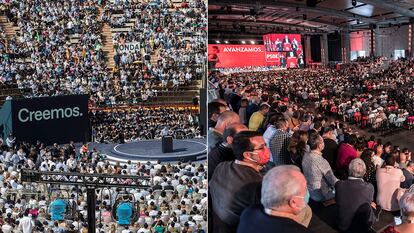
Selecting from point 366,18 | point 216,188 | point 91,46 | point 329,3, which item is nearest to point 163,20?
point 91,46

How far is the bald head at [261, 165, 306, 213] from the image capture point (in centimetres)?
190

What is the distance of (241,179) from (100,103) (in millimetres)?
15816

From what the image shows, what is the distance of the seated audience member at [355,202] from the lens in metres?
3.50

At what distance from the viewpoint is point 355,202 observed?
3506 millimetres

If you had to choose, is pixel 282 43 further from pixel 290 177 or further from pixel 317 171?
pixel 290 177

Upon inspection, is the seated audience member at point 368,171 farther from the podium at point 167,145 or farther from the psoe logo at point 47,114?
the psoe logo at point 47,114

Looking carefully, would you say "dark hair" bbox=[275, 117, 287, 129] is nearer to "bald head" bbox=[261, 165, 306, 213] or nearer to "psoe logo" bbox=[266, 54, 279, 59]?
"bald head" bbox=[261, 165, 306, 213]

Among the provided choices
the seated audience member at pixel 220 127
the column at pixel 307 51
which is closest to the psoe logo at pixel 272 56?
the column at pixel 307 51

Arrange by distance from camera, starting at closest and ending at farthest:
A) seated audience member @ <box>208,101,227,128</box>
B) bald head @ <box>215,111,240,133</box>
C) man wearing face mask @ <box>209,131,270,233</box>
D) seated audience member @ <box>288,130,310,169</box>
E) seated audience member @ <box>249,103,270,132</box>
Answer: man wearing face mask @ <box>209,131,270,233</box> < bald head @ <box>215,111,240,133</box> < seated audience member @ <box>288,130,310,169</box> < seated audience member @ <box>208,101,227,128</box> < seated audience member @ <box>249,103,270,132</box>

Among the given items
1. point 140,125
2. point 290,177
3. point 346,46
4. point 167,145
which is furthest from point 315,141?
point 346,46

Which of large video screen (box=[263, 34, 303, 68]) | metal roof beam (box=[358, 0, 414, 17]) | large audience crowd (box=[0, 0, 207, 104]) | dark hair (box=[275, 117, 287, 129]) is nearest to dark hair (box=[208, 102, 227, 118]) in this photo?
dark hair (box=[275, 117, 287, 129])

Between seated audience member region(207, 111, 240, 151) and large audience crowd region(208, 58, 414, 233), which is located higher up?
seated audience member region(207, 111, 240, 151)

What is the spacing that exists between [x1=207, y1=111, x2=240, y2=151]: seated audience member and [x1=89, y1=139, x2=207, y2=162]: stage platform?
29.6ft

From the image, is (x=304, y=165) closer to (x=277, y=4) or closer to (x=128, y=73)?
(x=128, y=73)
